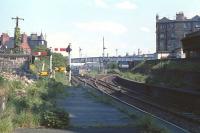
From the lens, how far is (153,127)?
13922 mm

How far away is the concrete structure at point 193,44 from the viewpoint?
39412mm

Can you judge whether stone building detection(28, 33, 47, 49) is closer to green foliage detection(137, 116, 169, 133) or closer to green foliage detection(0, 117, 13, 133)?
green foliage detection(137, 116, 169, 133)

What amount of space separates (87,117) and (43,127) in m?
3.70

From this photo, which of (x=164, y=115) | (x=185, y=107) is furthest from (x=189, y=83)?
(x=164, y=115)

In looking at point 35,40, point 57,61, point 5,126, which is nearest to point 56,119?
point 5,126

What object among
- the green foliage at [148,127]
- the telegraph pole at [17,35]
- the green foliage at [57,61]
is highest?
the telegraph pole at [17,35]

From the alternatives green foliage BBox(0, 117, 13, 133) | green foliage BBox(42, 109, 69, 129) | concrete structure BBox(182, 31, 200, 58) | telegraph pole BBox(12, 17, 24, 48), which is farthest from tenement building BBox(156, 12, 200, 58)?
green foliage BBox(0, 117, 13, 133)

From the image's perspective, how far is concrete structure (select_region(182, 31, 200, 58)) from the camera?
129 feet

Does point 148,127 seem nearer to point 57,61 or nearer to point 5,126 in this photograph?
point 5,126

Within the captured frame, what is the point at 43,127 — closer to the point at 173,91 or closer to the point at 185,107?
the point at 185,107

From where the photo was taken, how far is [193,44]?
40.8m

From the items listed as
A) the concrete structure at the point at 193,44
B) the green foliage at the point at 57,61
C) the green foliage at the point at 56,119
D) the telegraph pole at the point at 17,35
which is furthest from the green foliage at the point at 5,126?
the telegraph pole at the point at 17,35

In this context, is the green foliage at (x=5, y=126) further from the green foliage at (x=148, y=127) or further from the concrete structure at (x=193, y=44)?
the concrete structure at (x=193, y=44)

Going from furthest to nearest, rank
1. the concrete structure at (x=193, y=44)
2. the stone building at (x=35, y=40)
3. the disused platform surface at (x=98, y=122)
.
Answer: the stone building at (x=35, y=40), the concrete structure at (x=193, y=44), the disused platform surface at (x=98, y=122)
